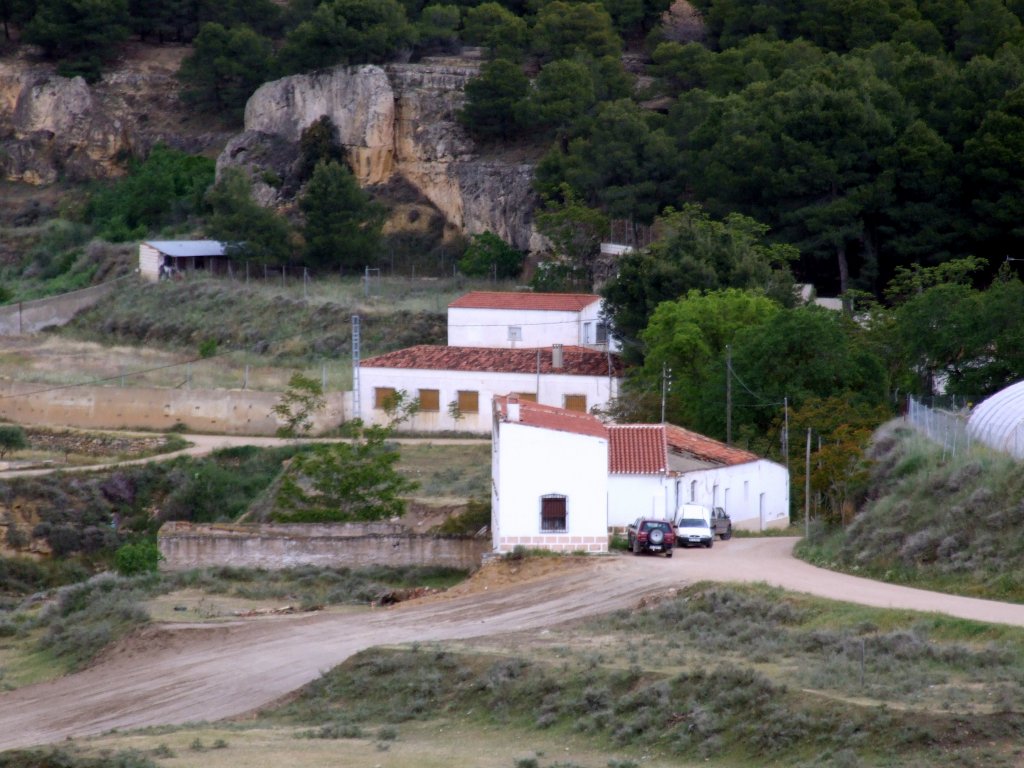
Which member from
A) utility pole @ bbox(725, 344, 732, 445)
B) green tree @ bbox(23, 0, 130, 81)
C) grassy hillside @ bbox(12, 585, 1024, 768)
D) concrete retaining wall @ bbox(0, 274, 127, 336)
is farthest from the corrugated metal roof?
grassy hillside @ bbox(12, 585, 1024, 768)

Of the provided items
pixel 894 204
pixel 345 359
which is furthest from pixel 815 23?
pixel 345 359

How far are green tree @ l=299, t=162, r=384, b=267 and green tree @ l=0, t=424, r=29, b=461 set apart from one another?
798 inches

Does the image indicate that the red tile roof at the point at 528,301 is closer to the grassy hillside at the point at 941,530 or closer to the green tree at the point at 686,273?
the green tree at the point at 686,273

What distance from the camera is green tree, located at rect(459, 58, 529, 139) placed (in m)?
83.6

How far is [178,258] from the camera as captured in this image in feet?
270

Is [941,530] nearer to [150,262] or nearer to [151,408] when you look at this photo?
[151,408]

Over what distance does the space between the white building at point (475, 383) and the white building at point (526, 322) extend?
117 inches

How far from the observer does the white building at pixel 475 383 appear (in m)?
61.8

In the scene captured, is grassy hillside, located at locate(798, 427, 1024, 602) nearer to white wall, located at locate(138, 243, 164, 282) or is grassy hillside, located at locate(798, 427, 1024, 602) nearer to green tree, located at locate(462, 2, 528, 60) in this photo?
white wall, located at locate(138, 243, 164, 282)

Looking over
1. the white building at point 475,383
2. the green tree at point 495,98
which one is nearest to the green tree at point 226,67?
the green tree at point 495,98

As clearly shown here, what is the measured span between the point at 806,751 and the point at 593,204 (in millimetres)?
56304

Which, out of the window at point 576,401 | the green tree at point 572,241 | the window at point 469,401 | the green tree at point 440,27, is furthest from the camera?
the green tree at point 440,27

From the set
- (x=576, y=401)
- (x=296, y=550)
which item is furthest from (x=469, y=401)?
(x=296, y=550)

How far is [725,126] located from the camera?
71.1 m
